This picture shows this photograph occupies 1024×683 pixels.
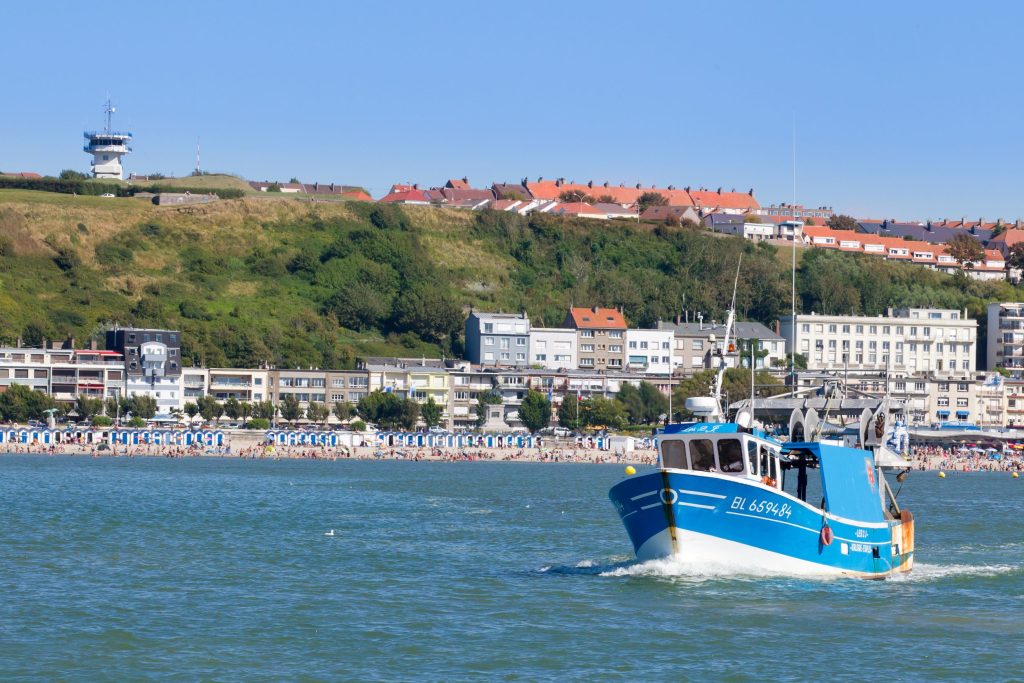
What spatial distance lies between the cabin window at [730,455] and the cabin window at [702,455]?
0.71ft

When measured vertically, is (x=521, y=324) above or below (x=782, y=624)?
above

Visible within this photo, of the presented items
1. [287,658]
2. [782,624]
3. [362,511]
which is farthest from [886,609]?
[362,511]

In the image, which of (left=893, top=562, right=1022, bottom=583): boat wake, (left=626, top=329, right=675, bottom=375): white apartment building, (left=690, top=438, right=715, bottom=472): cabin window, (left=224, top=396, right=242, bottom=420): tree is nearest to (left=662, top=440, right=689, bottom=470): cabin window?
(left=690, top=438, right=715, bottom=472): cabin window

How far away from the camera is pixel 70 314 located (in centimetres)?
17275

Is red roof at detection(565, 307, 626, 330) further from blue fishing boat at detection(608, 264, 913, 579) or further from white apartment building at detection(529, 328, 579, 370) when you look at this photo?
blue fishing boat at detection(608, 264, 913, 579)

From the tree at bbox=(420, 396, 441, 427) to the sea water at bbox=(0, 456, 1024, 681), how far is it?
94.1 meters

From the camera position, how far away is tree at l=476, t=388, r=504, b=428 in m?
171

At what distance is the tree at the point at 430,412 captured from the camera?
6471 inches

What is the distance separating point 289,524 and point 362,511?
8072 mm

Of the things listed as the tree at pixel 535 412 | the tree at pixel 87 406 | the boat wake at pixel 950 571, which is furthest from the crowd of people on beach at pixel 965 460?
the boat wake at pixel 950 571

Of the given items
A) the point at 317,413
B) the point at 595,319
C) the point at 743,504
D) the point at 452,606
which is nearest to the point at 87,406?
the point at 317,413

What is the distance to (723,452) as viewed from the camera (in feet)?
137

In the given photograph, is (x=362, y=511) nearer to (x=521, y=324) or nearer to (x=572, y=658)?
(x=572, y=658)

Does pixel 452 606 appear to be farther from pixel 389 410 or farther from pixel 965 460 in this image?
pixel 389 410
